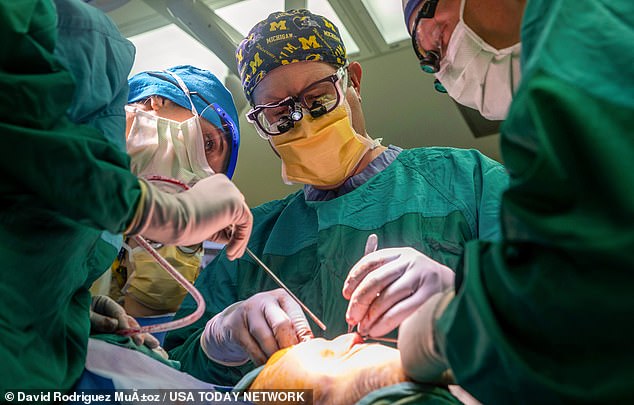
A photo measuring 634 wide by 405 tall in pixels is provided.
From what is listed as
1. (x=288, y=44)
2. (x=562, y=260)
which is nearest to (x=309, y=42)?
(x=288, y=44)

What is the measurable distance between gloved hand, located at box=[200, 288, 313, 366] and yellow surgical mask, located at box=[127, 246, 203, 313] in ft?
3.20

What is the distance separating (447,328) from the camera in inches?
31.0

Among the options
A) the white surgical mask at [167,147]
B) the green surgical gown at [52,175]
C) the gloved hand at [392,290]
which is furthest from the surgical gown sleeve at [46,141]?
the white surgical mask at [167,147]

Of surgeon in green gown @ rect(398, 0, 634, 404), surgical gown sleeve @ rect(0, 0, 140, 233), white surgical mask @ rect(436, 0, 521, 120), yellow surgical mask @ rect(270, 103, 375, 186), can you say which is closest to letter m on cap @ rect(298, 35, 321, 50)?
A: yellow surgical mask @ rect(270, 103, 375, 186)

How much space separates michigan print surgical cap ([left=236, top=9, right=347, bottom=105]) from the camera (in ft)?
7.83

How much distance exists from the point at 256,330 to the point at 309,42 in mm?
1390

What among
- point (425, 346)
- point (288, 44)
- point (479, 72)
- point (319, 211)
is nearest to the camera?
point (425, 346)

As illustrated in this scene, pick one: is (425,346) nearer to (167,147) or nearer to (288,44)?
(167,147)

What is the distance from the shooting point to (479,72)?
181 centimetres

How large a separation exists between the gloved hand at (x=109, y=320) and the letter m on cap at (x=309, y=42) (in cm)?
147

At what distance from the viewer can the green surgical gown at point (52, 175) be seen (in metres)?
0.83

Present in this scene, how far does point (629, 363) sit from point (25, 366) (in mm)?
929

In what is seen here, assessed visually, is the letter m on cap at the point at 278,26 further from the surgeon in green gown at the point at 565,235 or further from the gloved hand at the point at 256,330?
the surgeon in green gown at the point at 565,235

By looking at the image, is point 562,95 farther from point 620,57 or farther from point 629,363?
point 629,363
